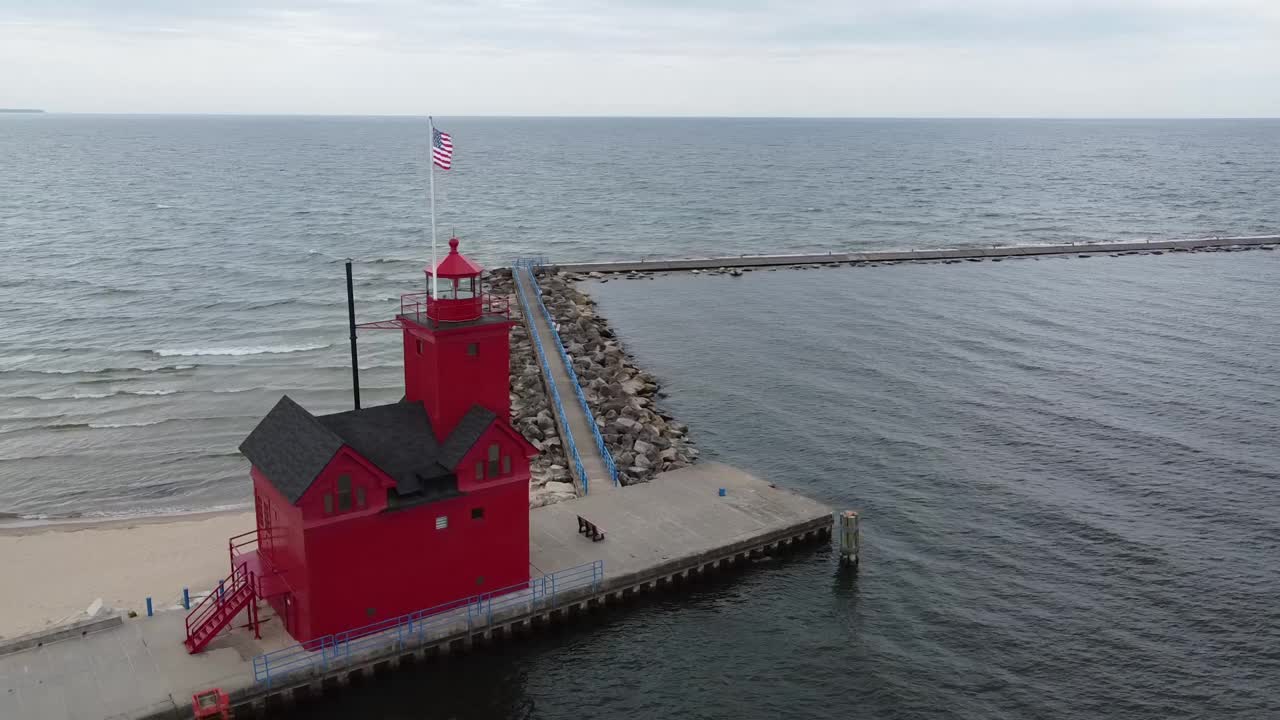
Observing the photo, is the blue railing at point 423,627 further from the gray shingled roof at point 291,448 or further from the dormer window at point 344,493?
the gray shingled roof at point 291,448

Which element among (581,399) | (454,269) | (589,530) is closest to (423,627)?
(589,530)

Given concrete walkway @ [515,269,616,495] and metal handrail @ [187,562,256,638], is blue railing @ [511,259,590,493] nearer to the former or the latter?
concrete walkway @ [515,269,616,495]

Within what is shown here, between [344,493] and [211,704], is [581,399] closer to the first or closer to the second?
[344,493]

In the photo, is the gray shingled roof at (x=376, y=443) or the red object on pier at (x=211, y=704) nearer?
the red object on pier at (x=211, y=704)

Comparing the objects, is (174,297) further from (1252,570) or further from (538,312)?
(1252,570)

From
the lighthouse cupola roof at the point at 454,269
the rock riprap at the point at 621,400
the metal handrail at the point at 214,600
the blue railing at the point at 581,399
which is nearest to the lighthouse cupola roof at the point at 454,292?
the lighthouse cupola roof at the point at 454,269

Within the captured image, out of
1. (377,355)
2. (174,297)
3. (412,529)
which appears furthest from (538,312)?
(412,529)
